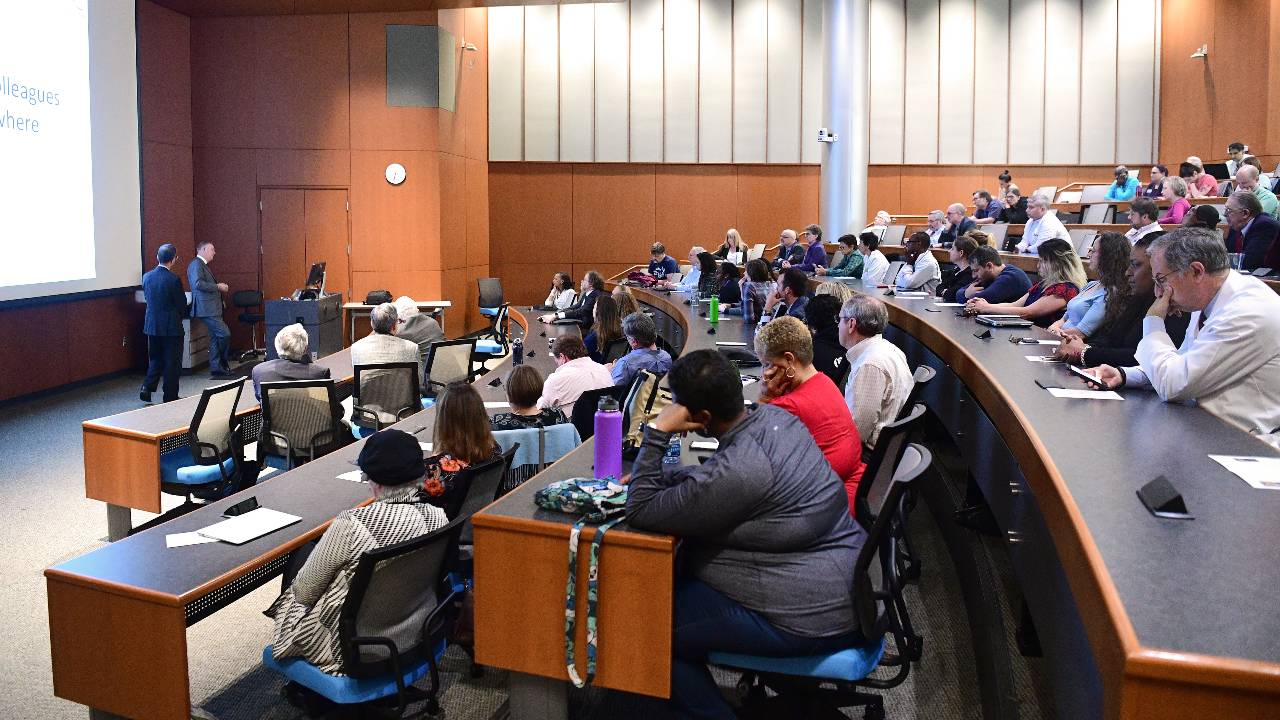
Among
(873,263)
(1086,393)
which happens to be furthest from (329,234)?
(1086,393)

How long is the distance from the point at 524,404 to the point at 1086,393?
2.43 metres

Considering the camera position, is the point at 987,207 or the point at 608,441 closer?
the point at 608,441

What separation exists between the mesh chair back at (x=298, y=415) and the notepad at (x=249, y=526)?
77.5 inches

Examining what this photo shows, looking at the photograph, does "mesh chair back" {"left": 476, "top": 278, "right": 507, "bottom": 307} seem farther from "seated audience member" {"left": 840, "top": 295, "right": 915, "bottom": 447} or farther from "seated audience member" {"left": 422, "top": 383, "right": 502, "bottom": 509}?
"seated audience member" {"left": 422, "top": 383, "right": 502, "bottom": 509}

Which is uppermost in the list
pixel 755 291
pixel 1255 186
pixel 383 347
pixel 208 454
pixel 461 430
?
pixel 1255 186

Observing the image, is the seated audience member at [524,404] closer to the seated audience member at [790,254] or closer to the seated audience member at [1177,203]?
the seated audience member at [1177,203]

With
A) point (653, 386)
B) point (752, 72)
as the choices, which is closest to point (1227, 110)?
point (752, 72)

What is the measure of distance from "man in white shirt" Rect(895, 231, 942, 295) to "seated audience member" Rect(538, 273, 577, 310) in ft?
11.6

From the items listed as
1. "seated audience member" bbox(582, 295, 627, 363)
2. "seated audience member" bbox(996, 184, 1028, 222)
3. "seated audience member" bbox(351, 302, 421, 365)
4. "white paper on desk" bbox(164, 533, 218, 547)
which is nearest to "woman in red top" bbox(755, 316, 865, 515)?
"white paper on desk" bbox(164, 533, 218, 547)

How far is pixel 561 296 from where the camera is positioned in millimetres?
11219

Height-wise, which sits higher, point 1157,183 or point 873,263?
point 1157,183

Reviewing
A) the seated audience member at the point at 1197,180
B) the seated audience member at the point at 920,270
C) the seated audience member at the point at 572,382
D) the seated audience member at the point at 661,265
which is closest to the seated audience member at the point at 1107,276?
the seated audience member at the point at 572,382

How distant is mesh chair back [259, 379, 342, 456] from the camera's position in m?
5.54

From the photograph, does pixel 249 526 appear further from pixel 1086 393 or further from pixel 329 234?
pixel 329 234
